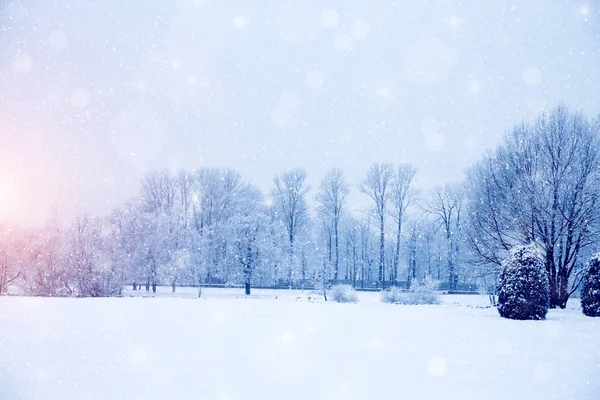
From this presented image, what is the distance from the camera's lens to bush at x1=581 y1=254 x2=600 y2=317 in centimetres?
1844

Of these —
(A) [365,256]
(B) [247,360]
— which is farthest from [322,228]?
(B) [247,360]

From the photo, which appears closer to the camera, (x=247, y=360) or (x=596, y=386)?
(x=596, y=386)

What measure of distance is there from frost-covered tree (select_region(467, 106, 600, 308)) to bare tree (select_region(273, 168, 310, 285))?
97.7ft

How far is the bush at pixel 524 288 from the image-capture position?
1752cm

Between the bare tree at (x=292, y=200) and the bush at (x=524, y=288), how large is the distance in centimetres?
3566

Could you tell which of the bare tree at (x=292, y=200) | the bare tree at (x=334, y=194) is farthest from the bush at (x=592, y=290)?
the bare tree at (x=292, y=200)

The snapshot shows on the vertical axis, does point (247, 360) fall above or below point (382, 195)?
below

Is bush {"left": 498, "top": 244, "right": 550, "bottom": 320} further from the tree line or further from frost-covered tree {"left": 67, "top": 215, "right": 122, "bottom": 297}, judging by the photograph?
frost-covered tree {"left": 67, "top": 215, "right": 122, "bottom": 297}

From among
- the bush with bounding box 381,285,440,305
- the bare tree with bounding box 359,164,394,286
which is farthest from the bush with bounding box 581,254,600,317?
the bare tree with bounding box 359,164,394,286

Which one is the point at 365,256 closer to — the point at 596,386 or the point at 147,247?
the point at 147,247

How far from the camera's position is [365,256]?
208 ft

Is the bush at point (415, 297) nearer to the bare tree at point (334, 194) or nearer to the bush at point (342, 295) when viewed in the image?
the bush at point (342, 295)

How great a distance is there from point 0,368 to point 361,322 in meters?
11.4

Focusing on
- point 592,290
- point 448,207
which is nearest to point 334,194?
point 448,207
